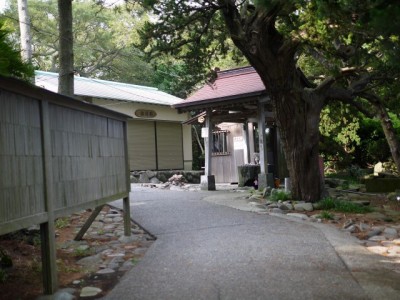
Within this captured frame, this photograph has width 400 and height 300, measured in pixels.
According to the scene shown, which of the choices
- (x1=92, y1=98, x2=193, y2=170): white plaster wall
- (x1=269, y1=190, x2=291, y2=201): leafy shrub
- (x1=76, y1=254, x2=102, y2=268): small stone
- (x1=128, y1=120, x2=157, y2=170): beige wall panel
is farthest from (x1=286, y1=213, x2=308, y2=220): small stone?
(x1=128, y1=120, x2=157, y2=170): beige wall panel

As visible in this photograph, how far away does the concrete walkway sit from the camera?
473 cm

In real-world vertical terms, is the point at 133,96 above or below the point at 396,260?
above

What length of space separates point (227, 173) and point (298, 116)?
8373 mm

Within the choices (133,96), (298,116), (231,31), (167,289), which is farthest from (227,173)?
(167,289)

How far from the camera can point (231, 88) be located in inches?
616

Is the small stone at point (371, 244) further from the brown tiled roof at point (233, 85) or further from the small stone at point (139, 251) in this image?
the brown tiled roof at point (233, 85)

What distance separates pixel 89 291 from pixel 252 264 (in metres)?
2.10

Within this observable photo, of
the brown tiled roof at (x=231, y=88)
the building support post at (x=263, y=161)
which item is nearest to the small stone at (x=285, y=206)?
the building support post at (x=263, y=161)

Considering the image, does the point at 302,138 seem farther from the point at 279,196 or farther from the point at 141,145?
the point at 141,145

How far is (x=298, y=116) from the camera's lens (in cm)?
1120

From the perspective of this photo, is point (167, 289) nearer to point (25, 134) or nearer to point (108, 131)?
point (25, 134)

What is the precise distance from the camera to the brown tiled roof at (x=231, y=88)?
1446cm

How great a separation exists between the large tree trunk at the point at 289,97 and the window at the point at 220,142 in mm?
8117

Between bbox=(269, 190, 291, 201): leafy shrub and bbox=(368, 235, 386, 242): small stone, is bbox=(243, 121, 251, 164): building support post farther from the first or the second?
bbox=(368, 235, 386, 242): small stone
